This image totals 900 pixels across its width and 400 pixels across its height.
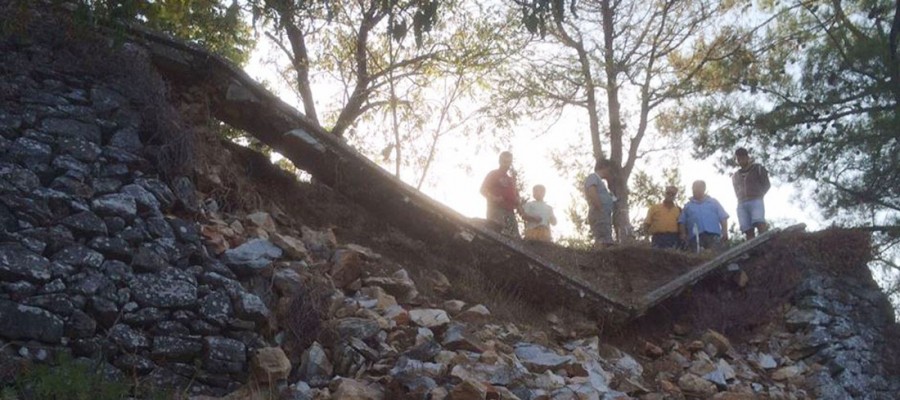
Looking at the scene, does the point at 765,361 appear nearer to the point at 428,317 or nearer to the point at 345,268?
the point at 428,317

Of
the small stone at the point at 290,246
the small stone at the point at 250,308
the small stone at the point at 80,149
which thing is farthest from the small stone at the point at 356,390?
the small stone at the point at 80,149

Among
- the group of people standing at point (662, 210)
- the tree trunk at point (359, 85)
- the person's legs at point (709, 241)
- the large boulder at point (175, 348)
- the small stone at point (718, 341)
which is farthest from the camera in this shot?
the tree trunk at point (359, 85)

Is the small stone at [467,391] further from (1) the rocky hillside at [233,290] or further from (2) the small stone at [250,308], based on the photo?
(2) the small stone at [250,308]

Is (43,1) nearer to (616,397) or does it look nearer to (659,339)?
(616,397)

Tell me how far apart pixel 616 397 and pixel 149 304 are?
11.4ft

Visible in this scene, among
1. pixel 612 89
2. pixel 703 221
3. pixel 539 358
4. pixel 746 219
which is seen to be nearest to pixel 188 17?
pixel 539 358

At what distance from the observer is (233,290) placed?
6.62m

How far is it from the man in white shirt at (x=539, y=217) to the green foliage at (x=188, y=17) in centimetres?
373

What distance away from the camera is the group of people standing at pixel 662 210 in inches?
428

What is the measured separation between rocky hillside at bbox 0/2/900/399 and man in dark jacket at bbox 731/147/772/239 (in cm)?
206

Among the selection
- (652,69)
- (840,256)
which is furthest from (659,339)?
(652,69)

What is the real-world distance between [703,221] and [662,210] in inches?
20.2

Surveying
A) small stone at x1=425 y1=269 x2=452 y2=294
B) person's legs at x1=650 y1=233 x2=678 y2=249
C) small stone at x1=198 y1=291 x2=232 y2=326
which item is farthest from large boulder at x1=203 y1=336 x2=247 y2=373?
person's legs at x1=650 y1=233 x2=678 y2=249

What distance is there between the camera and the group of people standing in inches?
428
